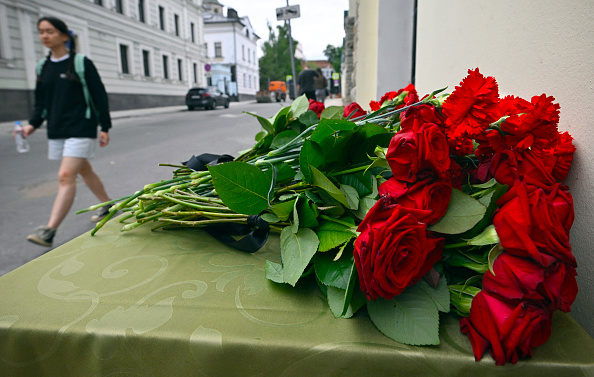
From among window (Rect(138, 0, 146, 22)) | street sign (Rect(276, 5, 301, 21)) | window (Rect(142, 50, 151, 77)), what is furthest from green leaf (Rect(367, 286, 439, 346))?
window (Rect(138, 0, 146, 22))

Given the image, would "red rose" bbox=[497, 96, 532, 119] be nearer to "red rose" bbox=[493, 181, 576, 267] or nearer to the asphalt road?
"red rose" bbox=[493, 181, 576, 267]

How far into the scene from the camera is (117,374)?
719 mm

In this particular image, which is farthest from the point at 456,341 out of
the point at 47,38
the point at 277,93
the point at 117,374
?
the point at 277,93

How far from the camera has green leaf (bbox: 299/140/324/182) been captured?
0.88 m

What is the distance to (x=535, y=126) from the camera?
73 cm

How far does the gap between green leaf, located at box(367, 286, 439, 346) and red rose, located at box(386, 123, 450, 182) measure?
0.22m

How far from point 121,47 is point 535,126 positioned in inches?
992

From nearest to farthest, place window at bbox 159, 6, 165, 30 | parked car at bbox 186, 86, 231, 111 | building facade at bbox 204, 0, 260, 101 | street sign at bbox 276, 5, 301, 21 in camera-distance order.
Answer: street sign at bbox 276, 5, 301, 21, parked car at bbox 186, 86, 231, 111, window at bbox 159, 6, 165, 30, building facade at bbox 204, 0, 260, 101

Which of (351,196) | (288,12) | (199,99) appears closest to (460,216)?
(351,196)

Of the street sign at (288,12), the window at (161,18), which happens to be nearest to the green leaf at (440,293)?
the street sign at (288,12)

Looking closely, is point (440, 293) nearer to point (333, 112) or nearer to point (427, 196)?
point (427, 196)

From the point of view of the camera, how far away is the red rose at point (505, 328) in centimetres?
56

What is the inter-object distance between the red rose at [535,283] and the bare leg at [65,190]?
3223 millimetres

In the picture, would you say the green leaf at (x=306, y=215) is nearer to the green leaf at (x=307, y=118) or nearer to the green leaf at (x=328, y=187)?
the green leaf at (x=328, y=187)
